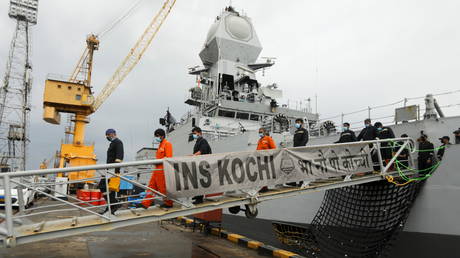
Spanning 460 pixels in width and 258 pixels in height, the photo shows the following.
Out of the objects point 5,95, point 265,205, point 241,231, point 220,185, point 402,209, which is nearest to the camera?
point 220,185

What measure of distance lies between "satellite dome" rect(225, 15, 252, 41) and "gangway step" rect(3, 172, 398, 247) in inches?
626

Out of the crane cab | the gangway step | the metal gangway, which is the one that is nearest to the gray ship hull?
the metal gangway

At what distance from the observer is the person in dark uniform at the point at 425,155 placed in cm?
609

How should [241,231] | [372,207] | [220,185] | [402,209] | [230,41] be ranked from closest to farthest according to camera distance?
[220,185] → [402,209] → [372,207] → [241,231] → [230,41]

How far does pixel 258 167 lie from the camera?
5.62 meters

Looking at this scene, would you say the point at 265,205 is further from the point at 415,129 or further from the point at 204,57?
the point at 204,57

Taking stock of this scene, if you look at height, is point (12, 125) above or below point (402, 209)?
above

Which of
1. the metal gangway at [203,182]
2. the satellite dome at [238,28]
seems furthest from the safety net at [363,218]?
the satellite dome at [238,28]

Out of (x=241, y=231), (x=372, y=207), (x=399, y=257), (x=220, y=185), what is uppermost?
(x=220, y=185)

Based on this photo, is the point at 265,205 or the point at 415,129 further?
the point at 265,205

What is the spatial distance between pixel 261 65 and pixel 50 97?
17.1 metres

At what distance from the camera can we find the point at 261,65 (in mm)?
21391

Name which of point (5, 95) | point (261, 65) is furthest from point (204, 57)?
point (5, 95)

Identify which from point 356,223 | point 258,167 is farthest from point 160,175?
point 356,223
